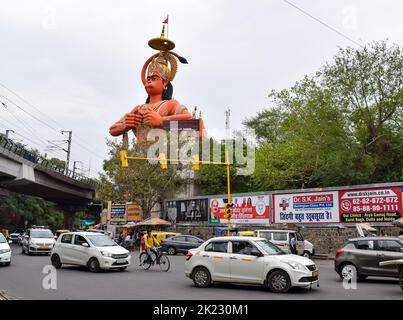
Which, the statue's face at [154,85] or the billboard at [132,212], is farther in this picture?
the statue's face at [154,85]

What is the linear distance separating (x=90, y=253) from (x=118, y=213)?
99.3 feet

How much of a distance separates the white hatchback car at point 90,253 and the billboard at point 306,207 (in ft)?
51.9

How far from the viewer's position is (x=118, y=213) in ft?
154

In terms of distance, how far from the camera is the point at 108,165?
130ft

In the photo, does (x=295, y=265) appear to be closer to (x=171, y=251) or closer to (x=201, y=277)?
(x=201, y=277)

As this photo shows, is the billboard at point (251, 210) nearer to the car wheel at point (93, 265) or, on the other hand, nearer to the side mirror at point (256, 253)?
the car wheel at point (93, 265)

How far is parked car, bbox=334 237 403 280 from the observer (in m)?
13.7

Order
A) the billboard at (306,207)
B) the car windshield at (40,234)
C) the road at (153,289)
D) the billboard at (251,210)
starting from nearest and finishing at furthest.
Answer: the road at (153,289), the car windshield at (40,234), the billboard at (306,207), the billboard at (251,210)

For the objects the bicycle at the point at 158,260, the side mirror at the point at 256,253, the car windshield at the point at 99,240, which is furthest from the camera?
the bicycle at the point at 158,260

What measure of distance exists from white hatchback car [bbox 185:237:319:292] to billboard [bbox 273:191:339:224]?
17.1m

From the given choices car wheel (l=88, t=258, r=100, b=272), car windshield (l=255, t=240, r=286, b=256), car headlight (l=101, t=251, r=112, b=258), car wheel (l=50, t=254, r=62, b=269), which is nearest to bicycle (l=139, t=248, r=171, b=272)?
car headlight (l=101, t=251, r=112, b=258)

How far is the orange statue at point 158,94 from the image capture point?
153 ft

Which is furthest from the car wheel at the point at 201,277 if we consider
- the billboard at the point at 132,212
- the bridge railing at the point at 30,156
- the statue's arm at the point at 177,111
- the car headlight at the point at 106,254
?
the statue's arm at the point at 177,111

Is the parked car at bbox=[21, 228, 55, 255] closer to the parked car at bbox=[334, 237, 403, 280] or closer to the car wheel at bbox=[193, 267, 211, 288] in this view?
the car wheel at bbox=[193, 267, 211, 288]
